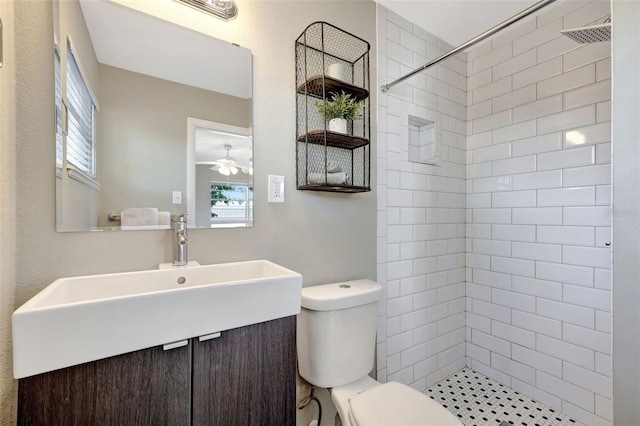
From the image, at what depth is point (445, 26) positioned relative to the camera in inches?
78.5

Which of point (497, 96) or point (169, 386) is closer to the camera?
point (169, 386)

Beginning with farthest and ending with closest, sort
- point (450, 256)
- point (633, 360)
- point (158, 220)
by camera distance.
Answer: point (450, 256) → point (158, 220) → point (633, 360)

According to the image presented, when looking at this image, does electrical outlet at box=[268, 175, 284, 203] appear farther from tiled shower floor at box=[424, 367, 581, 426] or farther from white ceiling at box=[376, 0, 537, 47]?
tiled shower floor at box=[424, 367, 581, 426]

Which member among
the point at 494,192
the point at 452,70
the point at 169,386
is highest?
the point at 452,70

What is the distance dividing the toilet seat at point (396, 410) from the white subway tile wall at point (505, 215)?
568 mm

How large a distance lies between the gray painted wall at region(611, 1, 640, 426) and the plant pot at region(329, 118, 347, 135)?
3.24 ft

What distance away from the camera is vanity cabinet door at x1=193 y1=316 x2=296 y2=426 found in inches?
34.2

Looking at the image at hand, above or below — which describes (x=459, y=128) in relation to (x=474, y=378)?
above

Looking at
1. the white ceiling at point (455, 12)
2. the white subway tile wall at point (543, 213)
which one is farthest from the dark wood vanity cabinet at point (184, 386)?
the white ceiling at point (455, 12)

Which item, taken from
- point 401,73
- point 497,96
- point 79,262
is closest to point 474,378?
point 497,96

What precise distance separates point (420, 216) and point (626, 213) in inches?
57.1

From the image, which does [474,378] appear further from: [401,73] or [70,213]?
[70,213]

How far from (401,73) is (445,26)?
52 cm

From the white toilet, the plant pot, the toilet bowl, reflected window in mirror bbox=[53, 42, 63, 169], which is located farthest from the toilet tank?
reflected window in mirror bbox=[53, 42, 63, 169]
